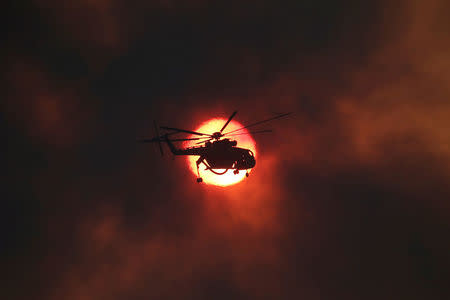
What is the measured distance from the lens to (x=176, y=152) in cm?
3109

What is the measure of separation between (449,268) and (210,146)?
41.8 metres

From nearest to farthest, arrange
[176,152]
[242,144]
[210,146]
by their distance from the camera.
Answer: [210,146] → [176,152] → [242,144]

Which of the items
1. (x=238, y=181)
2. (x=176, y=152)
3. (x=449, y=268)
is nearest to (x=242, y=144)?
(x=238, y=181)

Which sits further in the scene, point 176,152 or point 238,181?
point 238,181

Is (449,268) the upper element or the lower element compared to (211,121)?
A: lower

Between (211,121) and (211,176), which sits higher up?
(211,121)

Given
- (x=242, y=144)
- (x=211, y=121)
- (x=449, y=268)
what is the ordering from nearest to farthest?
1. (x=211, y=121)
2. (x=242, y=144)
3. (x=449, y=268)

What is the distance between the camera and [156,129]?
105 ft

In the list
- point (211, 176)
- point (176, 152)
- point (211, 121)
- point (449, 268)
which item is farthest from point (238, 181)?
point (449, 268)

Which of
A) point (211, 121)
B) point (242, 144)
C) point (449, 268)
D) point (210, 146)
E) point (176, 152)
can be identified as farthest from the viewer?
point (449, 268)

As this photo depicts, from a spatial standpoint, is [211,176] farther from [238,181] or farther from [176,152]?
[176,152]

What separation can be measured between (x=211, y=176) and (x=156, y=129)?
11.7 meters

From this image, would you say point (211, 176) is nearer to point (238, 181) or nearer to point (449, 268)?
point (238, 181)

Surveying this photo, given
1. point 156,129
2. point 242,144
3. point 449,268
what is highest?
point 242,144
